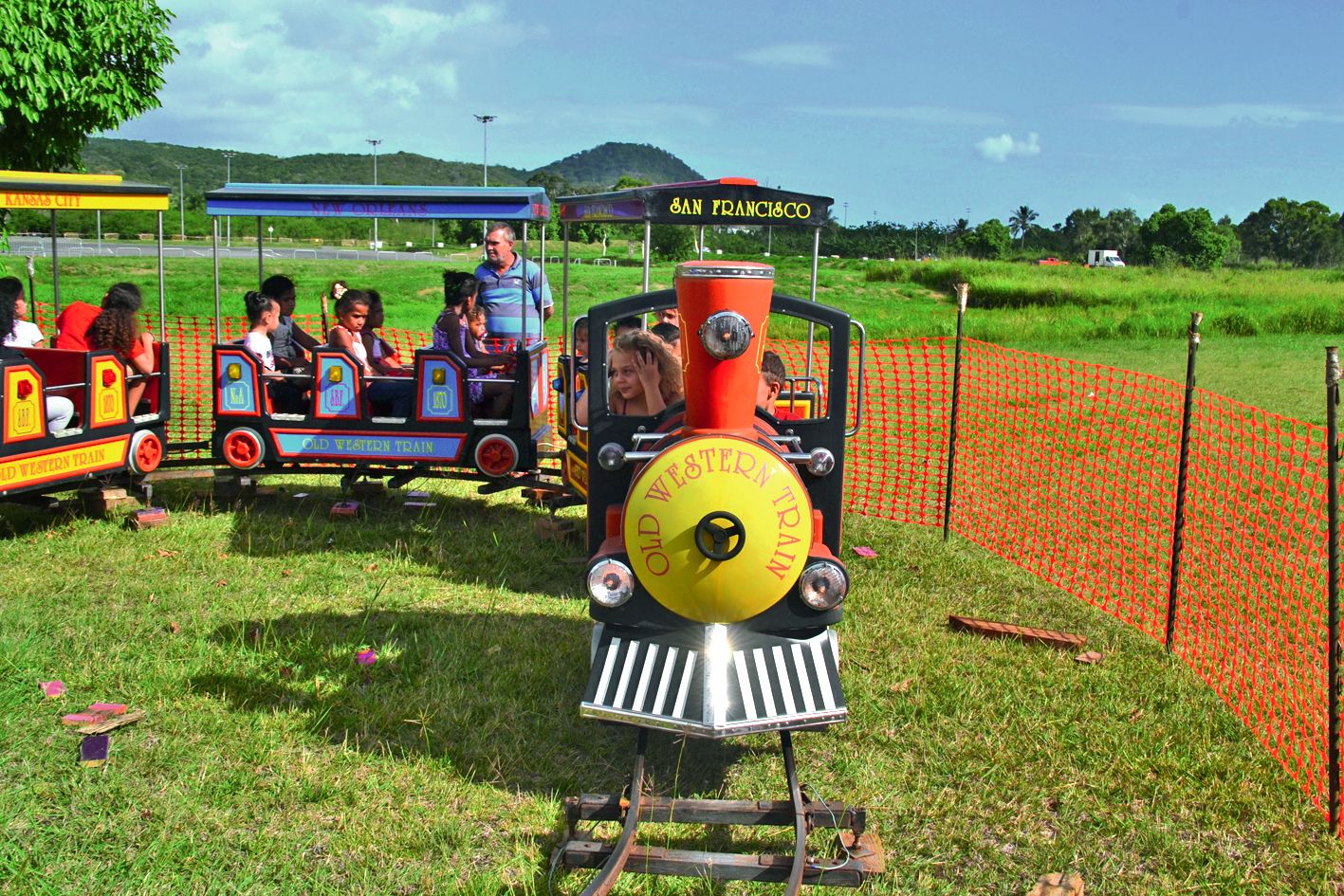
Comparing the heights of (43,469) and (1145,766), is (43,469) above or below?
above

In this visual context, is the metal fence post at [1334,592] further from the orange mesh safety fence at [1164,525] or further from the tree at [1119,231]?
the tree at [1119,231]

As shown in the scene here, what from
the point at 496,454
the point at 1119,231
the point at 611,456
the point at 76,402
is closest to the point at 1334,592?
the point at 611,456

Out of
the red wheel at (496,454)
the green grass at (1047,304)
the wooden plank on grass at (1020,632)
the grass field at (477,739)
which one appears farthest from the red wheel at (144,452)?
the green grass at (1047,304)

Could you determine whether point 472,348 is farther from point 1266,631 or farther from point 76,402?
point 1266,631

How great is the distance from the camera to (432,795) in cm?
445

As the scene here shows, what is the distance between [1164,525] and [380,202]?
672 centimetres

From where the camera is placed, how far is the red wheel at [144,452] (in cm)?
841

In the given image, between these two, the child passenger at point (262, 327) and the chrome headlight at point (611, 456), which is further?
the child passenger at point (262, 327)

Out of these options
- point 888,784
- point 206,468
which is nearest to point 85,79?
point 206,468

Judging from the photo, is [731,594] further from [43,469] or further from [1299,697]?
[43,469]

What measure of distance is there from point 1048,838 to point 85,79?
1234 centimetres

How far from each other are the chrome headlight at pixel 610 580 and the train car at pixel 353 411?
4421 millimetres

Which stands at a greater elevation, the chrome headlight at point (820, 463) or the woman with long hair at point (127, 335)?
the woman with long hair at point (127, 335)

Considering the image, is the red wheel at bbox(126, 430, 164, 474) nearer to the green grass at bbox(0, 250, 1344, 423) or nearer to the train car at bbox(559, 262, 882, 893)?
the train car at bbox(559, 262, 882, 893)
